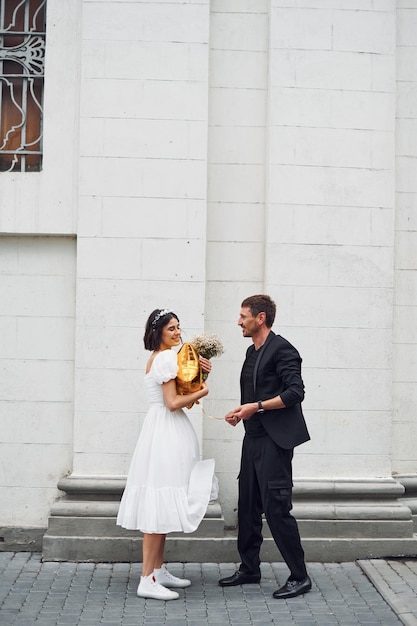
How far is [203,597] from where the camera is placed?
250 inches

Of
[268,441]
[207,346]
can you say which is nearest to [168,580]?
[268,441]

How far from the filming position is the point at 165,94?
7523 mm

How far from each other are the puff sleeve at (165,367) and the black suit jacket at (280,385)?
1.98ft

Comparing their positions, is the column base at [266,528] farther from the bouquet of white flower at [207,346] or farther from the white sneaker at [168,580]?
the bouquet of white flower at [207,346]

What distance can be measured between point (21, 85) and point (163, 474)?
376 cm

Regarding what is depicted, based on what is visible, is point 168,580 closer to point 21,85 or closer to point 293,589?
point 293,589

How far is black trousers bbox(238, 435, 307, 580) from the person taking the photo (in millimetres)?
6297

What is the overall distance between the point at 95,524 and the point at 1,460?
3.37 feet

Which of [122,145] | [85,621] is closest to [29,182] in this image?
[122,145]

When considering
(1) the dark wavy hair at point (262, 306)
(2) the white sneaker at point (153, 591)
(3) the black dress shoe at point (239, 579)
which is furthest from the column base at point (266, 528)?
(1) the dark wavy hair at point (262, 306)

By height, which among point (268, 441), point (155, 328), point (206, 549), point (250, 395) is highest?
point (155, 328)

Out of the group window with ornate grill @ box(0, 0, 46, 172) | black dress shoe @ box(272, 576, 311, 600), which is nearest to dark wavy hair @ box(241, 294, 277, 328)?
black dress shoe @ box(272, 576, 311, 600)

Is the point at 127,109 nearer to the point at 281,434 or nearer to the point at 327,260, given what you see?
Answer: the point at 327,260

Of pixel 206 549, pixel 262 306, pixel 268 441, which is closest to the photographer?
pixel 268 441
